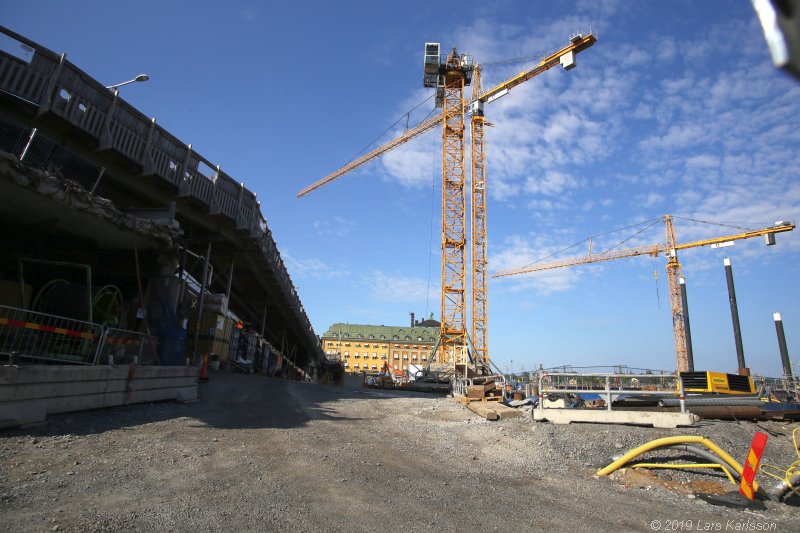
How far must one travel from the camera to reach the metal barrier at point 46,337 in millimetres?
7780

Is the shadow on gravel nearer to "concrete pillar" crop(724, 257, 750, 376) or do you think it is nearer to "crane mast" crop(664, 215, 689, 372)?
"concrete pillar" crop(724, 257, 750, 376)

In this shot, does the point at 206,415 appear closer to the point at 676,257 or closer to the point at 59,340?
the point at 59,340

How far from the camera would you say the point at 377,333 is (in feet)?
457

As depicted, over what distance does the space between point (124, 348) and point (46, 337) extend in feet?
7.37

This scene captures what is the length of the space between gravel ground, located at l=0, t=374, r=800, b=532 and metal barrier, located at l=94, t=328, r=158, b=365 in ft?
4.17

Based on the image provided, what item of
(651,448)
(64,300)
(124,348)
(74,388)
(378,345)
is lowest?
(651,448)

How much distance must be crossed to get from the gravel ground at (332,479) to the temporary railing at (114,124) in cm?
781

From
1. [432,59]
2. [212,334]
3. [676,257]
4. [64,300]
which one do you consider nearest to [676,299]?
[676,257]

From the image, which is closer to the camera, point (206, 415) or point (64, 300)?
point (206, 415)

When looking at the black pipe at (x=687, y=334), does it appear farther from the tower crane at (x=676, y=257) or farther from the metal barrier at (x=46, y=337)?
the metal barrier at (x=46, y=337)

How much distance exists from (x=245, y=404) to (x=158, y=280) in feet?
17.8

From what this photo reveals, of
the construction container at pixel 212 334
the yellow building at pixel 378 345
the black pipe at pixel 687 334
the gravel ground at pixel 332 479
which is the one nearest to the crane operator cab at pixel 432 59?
the construction container at pixel 212 334

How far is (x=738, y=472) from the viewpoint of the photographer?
7.23m

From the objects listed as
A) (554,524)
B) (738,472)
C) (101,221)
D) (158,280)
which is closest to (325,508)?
(554,524)
